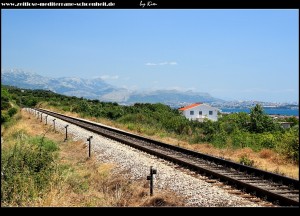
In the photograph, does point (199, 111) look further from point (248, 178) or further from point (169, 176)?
point (248, 178)

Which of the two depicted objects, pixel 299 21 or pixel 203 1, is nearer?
pixel 203 1

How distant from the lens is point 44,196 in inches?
245

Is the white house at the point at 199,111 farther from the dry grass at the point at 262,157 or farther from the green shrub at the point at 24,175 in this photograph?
the green shrub at the point at 24,175

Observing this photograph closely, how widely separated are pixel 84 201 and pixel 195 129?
67.5 ft

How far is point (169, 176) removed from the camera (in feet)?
35.4

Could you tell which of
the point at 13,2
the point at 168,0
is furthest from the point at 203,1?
the point at 13,2

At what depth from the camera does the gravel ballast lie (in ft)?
25.9

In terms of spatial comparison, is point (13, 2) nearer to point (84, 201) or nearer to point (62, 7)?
point (62, 7)

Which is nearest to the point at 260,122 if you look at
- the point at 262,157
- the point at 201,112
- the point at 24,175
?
the point at 262,157

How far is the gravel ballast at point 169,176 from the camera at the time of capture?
7902 millimetres

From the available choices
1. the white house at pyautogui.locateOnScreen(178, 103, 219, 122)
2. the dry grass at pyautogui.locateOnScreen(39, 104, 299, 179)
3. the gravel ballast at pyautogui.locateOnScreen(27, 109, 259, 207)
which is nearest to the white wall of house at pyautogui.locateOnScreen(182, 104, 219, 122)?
the white house at pyautogui.locateOnScreen(178, 103, 219, 122)

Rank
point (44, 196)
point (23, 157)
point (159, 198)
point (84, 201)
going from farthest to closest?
point (23, 157) < point (159, 198) < point (84, 201) < point (44, 196)
